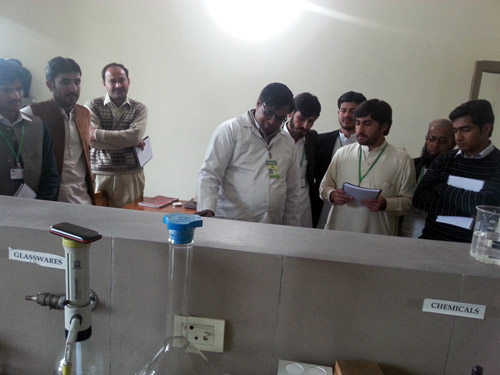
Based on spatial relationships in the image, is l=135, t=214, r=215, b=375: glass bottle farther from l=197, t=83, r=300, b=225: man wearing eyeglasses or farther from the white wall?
the white wall

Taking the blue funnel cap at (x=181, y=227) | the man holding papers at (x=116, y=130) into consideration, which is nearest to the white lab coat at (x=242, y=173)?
the blue funnel cap at (x=181, y=227)

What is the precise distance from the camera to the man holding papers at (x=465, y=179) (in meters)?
1.70

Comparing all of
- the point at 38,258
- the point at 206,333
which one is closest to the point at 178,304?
the point at 206,333

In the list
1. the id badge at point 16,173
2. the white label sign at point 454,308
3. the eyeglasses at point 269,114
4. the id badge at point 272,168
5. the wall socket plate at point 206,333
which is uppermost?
the eyeglasses at point 269,114

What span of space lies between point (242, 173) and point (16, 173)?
1.04 metres

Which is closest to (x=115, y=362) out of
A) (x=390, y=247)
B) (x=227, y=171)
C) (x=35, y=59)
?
(x=390, y=247)

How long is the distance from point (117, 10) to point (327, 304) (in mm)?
4237

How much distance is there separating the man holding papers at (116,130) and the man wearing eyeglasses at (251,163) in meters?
1.26

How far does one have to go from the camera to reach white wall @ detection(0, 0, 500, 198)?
11.9ft

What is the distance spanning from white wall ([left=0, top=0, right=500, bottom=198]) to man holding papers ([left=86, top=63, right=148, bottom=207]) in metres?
1.25

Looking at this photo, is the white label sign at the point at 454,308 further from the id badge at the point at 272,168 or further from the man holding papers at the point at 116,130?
the man holding papers at the point at 116,130

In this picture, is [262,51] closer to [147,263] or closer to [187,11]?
[187,11]

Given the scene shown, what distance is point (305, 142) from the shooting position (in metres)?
2.50

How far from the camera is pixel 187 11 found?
13.0ft
